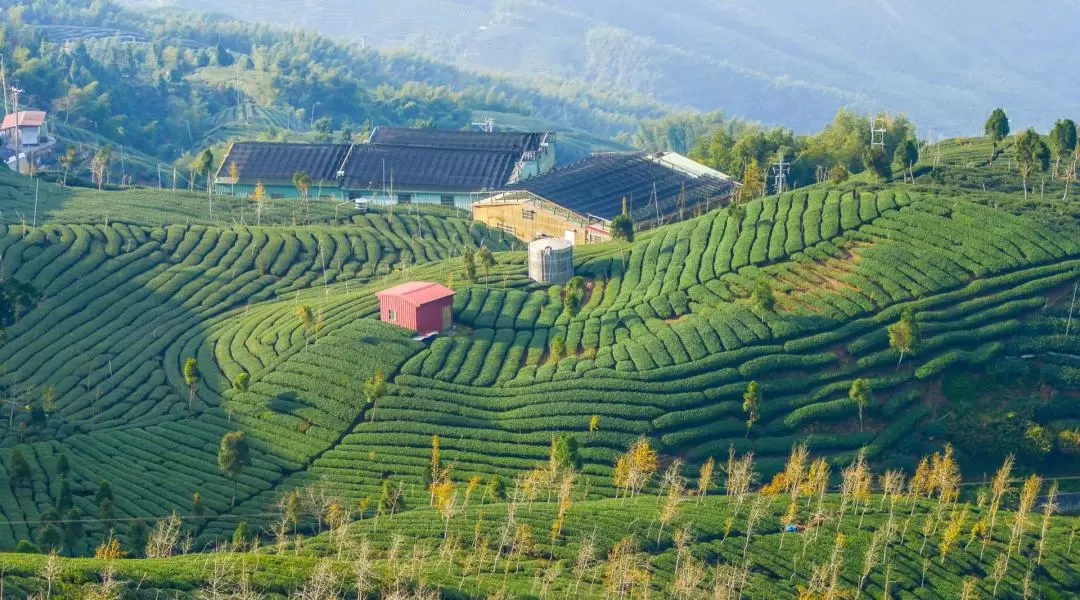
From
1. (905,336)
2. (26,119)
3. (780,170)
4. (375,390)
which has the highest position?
(780,170)

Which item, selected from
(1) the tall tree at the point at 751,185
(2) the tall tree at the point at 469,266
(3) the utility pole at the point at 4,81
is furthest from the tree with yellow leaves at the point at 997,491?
(3) the utility pole at the point at 4,81

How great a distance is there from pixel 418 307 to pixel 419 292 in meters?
2.44

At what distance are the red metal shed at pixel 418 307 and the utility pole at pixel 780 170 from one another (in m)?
34.8

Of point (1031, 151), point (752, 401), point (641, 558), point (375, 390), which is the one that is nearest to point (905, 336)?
point (752, 401)

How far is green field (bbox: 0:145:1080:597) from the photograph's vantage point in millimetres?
83062

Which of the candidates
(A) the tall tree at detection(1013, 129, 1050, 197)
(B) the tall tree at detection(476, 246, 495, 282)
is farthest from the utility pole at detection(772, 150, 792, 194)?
(B) the tall tree at detection(476, 246, 495, 282)

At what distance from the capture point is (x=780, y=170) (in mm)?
124375

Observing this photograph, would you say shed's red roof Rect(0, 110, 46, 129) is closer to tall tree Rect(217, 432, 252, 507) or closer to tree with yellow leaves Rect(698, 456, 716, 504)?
tall tree Rect(217, 432, 252, 507)

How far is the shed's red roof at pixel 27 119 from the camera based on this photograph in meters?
158

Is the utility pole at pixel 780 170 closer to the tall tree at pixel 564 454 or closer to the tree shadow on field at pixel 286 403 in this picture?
the tall tree at pixel 564 454

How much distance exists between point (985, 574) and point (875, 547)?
5470 millimetres

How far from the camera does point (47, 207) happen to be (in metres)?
119

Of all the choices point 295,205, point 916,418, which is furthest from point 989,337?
point 295,205

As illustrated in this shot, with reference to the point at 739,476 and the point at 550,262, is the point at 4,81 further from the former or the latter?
the point at 739,476
